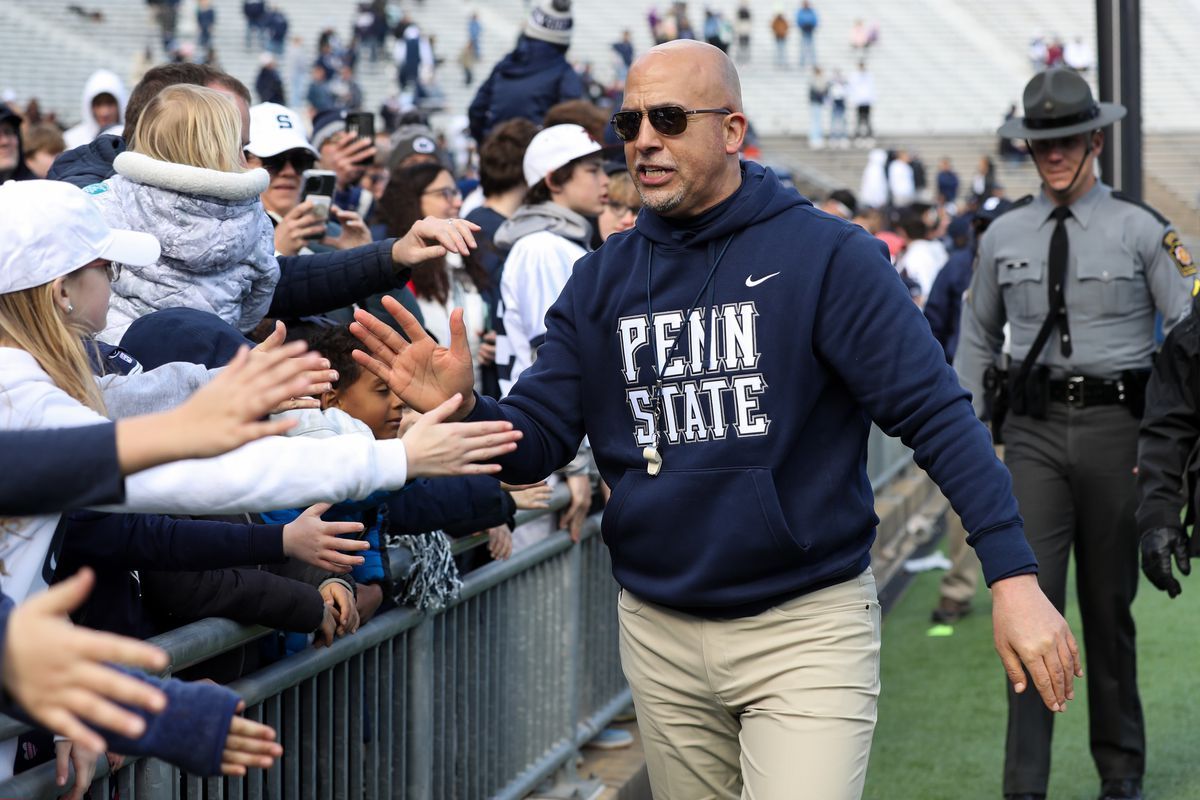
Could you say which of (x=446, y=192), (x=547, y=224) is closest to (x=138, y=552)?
(x=547, y=224)

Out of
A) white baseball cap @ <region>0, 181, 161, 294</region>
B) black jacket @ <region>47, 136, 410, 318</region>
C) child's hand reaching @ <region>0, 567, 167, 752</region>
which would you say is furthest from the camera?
black jacket @ <region>47, 136, 410, 318</region>

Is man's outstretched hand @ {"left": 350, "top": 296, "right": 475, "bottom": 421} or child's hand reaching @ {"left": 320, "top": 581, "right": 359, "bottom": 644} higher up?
man's outstretched hand @ {"left": 350, "top": 296, "right": 475, "bottom": 421}

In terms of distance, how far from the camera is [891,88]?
4469 cm

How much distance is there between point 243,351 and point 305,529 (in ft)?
3.30

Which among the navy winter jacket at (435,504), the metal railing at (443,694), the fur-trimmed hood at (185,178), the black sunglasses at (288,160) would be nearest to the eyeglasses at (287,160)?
the black sunglasses at (288,160)

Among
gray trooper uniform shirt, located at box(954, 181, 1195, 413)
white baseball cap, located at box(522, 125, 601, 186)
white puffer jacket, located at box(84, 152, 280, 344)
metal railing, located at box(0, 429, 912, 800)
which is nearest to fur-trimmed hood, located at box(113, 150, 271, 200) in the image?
white puffer jacket, located at box(84, 152, 280, 344)

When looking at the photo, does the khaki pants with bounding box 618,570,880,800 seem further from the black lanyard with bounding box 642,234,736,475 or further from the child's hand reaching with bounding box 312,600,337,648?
the child's hand reaching with bounding box 312,600,337,648

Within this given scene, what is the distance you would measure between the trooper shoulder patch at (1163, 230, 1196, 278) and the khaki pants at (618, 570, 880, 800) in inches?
108

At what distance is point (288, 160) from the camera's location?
17.3 feet

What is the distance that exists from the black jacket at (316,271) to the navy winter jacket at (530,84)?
13.1ft

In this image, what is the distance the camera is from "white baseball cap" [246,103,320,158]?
202 inches

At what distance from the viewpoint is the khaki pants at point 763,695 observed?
3422mm

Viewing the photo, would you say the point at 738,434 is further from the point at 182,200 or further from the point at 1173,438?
the point at 1173,438

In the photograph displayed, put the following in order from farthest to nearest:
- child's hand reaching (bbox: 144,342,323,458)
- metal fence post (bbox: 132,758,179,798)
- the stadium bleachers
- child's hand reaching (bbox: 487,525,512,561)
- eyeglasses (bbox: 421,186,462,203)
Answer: the stadium bleachers
eyeglasses (bbox: 421,186,462,203)
child's hand reaching (bbox: 487,525,512,561)
metal fence post (bbox: 132,758,179,798)
child's hand reaching (bbox: 144,342,323,458)
